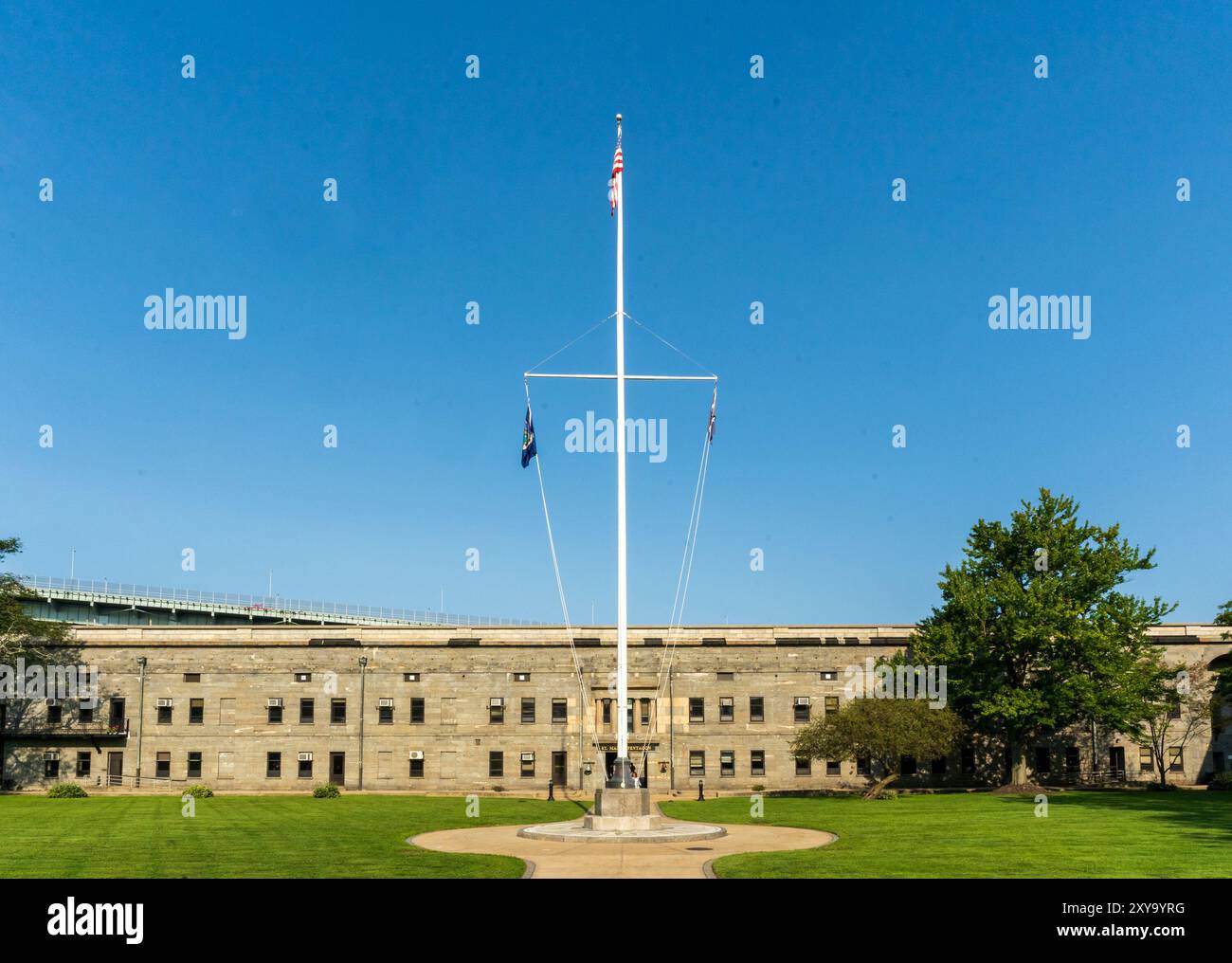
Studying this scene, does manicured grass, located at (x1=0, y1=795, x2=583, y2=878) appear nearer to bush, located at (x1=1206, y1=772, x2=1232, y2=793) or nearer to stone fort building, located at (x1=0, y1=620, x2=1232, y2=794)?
stone fort building, located at (x1=0, y1=620, x2=1232, y2=794)

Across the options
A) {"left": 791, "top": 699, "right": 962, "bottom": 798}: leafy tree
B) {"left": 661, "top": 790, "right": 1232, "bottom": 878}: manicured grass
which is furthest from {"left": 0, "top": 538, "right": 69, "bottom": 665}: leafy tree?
{"left": 791, "top": 699, "right": 962, "bottom": 798}: leafy tree

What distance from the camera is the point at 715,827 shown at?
32.3 metres

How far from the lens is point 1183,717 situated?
65.7 meters

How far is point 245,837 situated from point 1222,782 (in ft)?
166

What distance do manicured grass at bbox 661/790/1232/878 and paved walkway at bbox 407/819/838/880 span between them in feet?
3.19

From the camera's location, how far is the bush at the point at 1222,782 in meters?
58.4

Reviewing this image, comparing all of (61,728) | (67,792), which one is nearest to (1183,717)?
(67,792)

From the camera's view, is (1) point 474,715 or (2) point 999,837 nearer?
(2) point 999,837

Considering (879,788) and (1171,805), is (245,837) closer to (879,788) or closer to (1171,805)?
(879,788)

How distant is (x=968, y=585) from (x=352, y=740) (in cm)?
3668

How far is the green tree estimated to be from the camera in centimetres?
5656

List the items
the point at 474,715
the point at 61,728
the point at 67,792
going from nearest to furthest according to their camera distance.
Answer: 1. the point at 67,792
2. the point at 61,728
3. the point at 474,715
